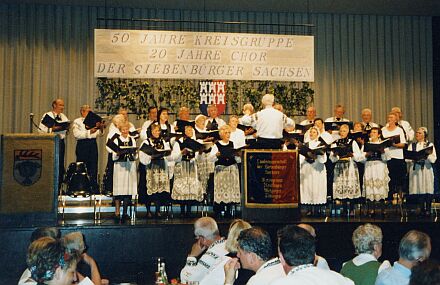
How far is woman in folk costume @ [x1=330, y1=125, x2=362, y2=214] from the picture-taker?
9.34 meters

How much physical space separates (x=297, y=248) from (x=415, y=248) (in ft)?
3.72

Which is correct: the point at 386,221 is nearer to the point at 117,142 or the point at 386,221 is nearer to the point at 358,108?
the point at 117,142

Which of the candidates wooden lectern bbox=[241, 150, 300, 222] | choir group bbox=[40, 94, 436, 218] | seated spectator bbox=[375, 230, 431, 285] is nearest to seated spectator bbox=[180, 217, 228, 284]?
seated spectator bbox=[375, 230, 431, 285]

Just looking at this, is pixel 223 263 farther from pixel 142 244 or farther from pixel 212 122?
pixel 212 122

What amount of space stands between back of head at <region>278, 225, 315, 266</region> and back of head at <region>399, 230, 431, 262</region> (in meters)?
1.03

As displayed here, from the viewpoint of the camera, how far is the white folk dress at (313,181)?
377 inches

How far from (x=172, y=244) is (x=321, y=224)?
2.07 meters

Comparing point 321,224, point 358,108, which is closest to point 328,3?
point 358,108

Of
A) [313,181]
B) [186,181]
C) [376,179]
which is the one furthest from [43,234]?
[376,179]

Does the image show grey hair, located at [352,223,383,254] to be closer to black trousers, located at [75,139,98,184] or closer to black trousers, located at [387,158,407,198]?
black trousers, located at [387,158,407,198]

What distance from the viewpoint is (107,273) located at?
748 cm

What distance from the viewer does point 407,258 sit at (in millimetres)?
3848

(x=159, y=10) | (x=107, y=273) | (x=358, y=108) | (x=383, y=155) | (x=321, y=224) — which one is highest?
(x=159, y=10)

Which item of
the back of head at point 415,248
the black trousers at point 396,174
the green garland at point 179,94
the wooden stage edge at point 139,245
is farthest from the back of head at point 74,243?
the green garland at point 179,94
